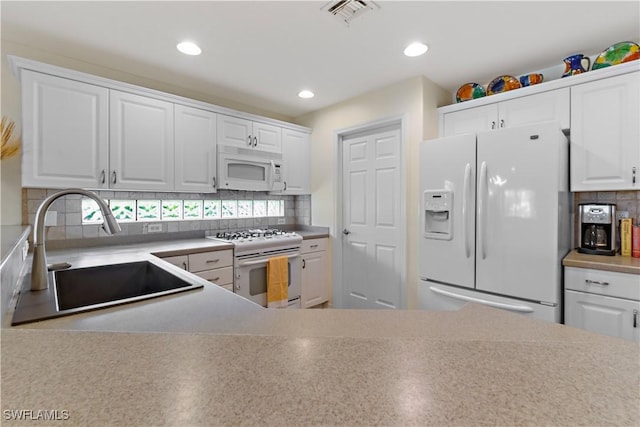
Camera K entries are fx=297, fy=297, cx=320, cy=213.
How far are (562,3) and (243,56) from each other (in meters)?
2.11

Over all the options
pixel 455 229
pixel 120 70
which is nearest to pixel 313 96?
pixel 120 70

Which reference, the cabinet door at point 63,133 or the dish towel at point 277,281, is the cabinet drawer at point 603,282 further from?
the cabinet door at point 63,133

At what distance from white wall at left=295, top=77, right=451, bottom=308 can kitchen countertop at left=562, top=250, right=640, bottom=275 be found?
3.61ft

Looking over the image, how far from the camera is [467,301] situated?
2.19 meters

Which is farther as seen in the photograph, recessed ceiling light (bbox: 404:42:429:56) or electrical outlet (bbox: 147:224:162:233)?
electrical outlet (bbox: 147:224:162:233)

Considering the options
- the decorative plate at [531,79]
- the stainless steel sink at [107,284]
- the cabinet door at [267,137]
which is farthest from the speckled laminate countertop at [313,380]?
the cabinet door at [267,137]

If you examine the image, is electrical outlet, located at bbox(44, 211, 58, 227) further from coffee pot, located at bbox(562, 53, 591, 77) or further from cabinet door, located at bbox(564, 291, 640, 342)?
coffee pot, located at bbox(562, 53, 591, 77)

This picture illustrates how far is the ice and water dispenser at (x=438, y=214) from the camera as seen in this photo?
2.30 meters

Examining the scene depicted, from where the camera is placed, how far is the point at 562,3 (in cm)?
172

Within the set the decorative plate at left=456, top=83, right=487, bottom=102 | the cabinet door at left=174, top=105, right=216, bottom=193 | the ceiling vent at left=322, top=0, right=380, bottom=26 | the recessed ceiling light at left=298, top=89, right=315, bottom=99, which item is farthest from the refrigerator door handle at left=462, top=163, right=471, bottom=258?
the cabinet door at left=174, top=105, right=216, bottom=193

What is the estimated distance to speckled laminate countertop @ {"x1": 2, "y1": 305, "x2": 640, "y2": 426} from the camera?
33 cm

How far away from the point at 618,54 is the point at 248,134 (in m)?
3.03

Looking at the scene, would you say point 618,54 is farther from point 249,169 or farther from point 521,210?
point 249,169

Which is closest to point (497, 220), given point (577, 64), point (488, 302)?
point (488, 302)
